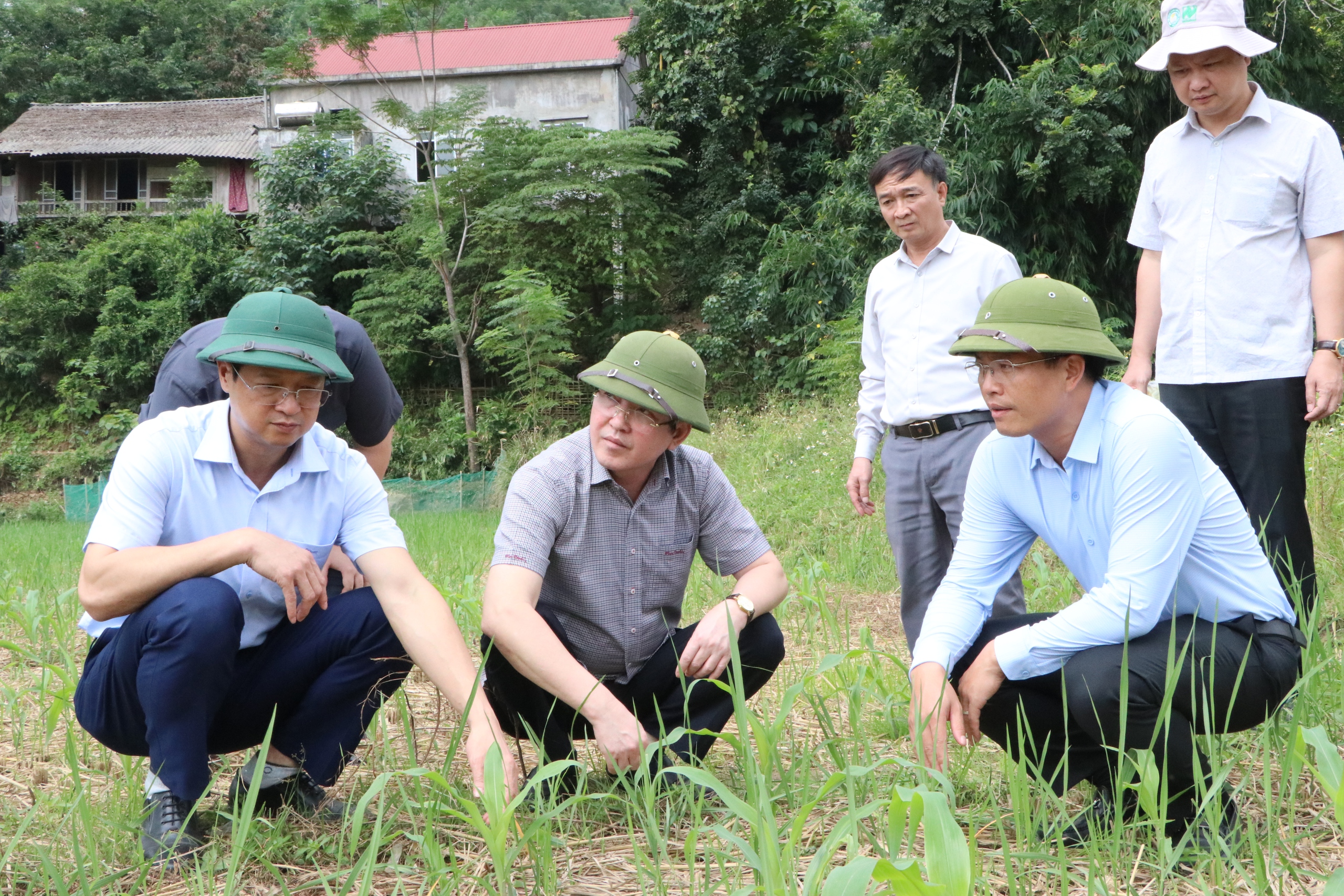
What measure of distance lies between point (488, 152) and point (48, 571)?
1604 cm

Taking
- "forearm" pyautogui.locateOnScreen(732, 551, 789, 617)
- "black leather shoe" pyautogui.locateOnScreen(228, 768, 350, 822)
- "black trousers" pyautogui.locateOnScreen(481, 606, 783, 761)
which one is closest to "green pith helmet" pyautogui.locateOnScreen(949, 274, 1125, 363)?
"forearm" pyautogui.locateOnScreen(732, 551, 789, 617)

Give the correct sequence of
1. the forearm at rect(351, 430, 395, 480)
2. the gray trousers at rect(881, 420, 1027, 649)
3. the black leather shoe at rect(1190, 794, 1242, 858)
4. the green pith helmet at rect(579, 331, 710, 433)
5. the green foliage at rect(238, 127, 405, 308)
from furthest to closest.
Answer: the green foliage at rect(238, 127, 405, 308) < the forearm at rect(351, 430, 395, 480) < the gray trousers at rect(881, 420, 1027, 649) < the green pith helmet at rect(579, 331, 710, 433) < the black leather shoe at rect(1190, 794, 1242, 858)

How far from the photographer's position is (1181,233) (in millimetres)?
3068

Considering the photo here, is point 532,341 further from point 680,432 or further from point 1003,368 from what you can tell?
point 1003,368

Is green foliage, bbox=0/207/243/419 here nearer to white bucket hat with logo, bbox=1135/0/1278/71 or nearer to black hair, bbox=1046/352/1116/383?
white bucket hat with logo, bbox=1135/0/1278/71

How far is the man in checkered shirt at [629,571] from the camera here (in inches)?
94.0

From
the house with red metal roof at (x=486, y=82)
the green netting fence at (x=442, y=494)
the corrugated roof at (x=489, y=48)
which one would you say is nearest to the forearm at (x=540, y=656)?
the green netting fence at (x=442, y=494)

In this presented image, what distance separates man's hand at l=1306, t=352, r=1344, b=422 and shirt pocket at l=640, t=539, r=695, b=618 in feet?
5.45

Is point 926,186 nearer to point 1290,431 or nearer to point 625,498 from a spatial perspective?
point 1290,431

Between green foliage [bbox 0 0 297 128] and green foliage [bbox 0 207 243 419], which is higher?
green foliage [bbox 0 0 297 128]

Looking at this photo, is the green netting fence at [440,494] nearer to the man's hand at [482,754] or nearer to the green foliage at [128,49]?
the man's hand at [482,754]

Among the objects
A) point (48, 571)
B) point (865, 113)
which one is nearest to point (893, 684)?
point (48, 571)

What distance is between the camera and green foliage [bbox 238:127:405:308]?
22.5m

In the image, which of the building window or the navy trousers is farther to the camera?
the building window
